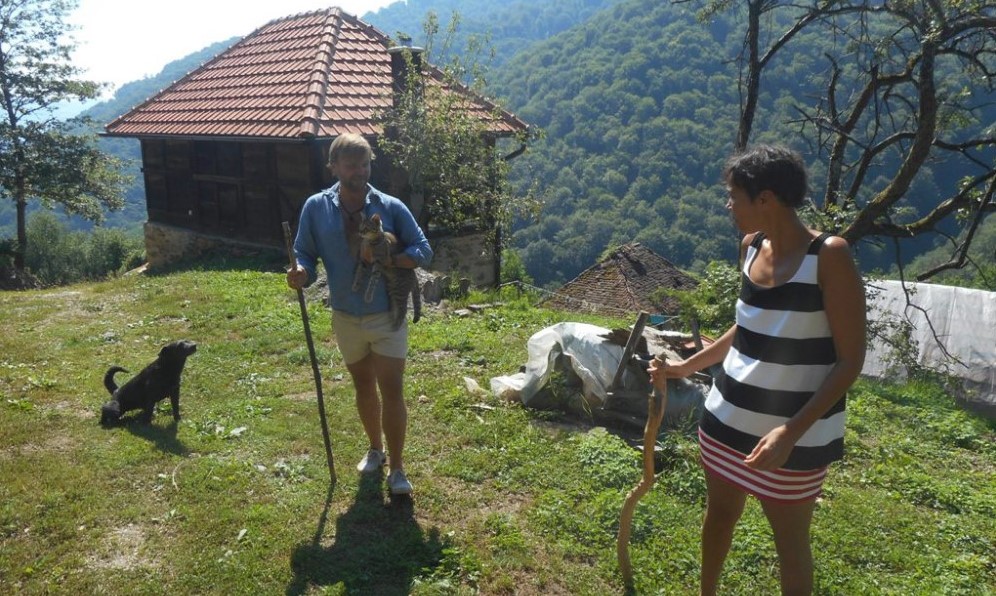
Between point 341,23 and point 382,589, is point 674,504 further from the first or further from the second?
point 341,23

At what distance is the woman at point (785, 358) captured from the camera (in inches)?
87.7

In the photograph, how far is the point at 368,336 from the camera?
3861 mm

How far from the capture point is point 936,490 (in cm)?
466

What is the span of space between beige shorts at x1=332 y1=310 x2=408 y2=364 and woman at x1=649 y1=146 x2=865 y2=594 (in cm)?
187

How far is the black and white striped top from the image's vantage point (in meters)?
2.28

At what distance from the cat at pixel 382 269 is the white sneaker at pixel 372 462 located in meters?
0.98

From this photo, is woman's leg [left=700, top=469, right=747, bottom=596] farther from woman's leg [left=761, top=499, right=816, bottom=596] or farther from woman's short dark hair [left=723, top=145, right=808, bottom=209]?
woman's short dark hair [left=723, top=145, right=808, bottom=209]

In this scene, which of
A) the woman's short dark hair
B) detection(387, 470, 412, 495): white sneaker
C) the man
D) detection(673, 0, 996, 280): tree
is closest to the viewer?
the woman's short dark hair

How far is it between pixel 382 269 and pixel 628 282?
76.1 feet

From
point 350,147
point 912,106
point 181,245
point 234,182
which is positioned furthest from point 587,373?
point 181,245

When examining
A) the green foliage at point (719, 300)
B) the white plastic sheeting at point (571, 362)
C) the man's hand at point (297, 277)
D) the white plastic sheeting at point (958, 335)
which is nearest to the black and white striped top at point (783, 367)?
the man's hand at point (297, 277)

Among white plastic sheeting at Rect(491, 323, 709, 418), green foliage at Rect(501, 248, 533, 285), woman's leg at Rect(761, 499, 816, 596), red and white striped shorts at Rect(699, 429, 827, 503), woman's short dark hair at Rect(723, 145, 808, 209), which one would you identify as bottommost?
green foliage at Rect(501, 248, 533, 285)

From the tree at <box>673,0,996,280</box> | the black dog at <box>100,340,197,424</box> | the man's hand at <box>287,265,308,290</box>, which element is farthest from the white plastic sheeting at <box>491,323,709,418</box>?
the tree at <box>673,0,996,280</box>

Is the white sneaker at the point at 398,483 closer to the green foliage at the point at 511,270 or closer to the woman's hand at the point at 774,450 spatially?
the woman's hand at the point at 774,450
